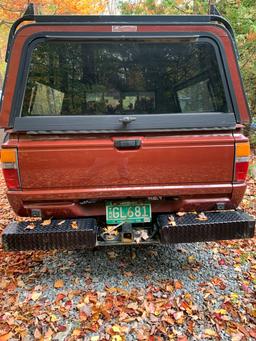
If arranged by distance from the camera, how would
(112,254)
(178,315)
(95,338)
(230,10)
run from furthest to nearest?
(230,10)
(112,254)
(178,315)
(95,338)

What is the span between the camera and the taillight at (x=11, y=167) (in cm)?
271

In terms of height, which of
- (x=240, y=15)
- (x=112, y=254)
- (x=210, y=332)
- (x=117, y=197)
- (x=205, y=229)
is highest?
(x=240, y=15)

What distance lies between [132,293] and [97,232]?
702 millimetres

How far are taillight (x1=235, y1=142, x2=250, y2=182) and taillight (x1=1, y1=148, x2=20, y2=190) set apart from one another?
2067 millimetres

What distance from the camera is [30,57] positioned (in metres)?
2.76

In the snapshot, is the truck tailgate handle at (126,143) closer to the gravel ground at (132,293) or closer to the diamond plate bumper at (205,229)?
the diamond plate bumper at (205,229)

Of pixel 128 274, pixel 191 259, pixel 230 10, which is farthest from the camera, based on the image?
pixel 230 10

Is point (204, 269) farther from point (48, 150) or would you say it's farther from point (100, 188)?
point (48, 150)

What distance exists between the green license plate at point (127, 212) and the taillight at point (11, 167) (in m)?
0.91

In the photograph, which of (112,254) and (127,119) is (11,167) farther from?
(112,254)

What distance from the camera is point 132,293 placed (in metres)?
3.02

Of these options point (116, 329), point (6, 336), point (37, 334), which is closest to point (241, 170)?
point (116, 329)

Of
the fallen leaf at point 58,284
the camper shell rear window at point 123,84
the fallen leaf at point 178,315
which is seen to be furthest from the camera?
the fallen leaf at point 58,284

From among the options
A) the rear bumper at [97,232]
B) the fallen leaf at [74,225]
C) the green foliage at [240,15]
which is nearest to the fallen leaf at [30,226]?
the rear bumper at [97,232]
